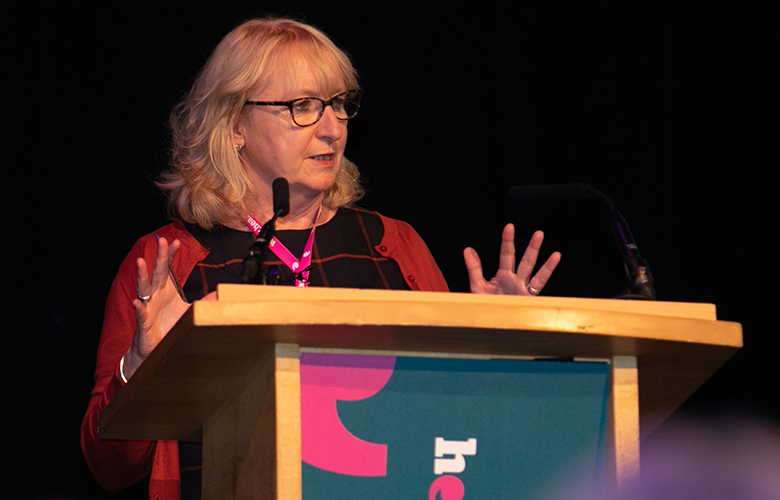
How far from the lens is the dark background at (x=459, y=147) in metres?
2.36

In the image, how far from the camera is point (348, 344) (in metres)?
1.02

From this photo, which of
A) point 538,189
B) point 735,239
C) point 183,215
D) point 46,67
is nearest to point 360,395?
point 538,189

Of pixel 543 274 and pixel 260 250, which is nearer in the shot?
pixel 260 250

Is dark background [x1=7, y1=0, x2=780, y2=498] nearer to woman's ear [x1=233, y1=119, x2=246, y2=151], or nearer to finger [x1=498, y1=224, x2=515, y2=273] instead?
woman's ear [x1=233, y1=119, x2=246, y2=151]

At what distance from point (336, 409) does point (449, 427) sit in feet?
0.45

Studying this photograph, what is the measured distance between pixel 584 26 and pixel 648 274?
154 centimetres

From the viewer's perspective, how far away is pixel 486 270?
2.87 m

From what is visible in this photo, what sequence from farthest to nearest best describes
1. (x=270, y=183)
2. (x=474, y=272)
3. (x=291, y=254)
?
(x=270, y=183), (x=291, y=254), (x=474, y=272)

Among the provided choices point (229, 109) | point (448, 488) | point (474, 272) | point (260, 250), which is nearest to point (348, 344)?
point (448, 488)

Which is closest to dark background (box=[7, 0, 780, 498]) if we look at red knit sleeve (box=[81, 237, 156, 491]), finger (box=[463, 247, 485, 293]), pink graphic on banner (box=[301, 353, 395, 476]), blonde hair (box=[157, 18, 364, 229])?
blonde hair (box=[157, 18, 364, 229])

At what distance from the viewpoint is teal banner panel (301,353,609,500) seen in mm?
1020

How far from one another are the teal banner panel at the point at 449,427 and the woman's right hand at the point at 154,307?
0.43 meters

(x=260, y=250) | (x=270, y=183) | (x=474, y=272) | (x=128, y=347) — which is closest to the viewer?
(x=260, y=250)

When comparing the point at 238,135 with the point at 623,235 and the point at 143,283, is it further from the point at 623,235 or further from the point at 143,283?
the point at 623,235
